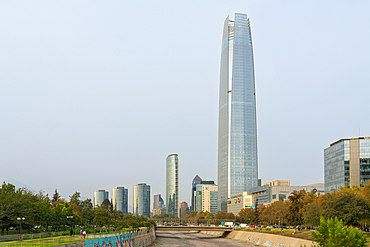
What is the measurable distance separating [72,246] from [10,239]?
16.2m

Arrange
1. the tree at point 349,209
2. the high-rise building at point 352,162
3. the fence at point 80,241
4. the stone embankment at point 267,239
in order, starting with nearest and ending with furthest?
the fence at point 80,241 → the tree at point 349,209 → the stone embankment at point 267,239 → the high-rise building at point 352,162

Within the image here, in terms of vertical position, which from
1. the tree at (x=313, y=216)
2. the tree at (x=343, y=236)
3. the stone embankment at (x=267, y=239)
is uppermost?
the tree at (x=343, y=236)

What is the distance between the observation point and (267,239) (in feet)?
377

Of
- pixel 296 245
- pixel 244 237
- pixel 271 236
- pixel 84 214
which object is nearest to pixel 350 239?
pixel 296 245

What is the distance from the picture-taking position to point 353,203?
79.8 meters

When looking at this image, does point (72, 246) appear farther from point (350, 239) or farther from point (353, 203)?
point (353, 203)

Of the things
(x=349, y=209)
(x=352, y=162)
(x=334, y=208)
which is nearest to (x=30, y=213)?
(x=334, y=208)

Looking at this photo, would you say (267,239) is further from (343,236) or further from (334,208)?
(343,236)

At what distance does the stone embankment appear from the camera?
87.4 meters

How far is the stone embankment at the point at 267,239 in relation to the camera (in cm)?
8744

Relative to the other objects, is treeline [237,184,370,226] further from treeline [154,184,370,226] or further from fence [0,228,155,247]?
fence [0,228,155,247]

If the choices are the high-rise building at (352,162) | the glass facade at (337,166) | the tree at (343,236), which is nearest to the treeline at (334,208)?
the glass facade at (337,166)

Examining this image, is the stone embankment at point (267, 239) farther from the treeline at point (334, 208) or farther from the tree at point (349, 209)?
the tree at point (349, 209)

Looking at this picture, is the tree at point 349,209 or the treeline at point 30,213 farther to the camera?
the tree at point 349,209
